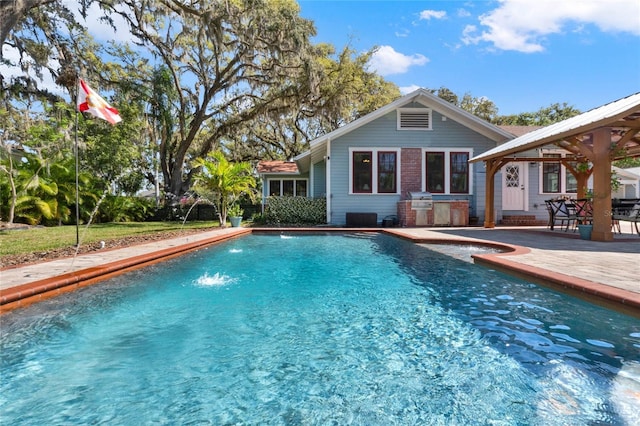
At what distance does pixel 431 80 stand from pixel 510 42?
10175 mm

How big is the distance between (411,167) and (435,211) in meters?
2.00

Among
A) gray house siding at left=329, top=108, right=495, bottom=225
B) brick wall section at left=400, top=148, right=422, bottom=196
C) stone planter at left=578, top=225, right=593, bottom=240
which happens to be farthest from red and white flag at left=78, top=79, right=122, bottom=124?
stone planter at left=578, top=225, right=593, bottom=240

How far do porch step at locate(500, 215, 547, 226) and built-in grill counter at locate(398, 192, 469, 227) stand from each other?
206 centimetres

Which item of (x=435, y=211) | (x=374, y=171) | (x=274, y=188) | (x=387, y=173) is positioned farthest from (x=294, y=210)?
(x=435, y=211)

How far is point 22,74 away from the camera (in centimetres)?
1390

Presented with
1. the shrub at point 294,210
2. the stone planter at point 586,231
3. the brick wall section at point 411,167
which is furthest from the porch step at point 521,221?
the shrub at point 294,210

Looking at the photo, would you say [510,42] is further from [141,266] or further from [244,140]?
[141,266]

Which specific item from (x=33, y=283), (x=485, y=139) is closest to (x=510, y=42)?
(x=485, y=139)

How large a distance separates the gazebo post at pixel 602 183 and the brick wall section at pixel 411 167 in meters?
6.38

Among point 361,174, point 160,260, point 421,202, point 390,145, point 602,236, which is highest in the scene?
point 390,145

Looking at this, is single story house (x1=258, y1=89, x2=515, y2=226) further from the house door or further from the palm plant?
the palm plant

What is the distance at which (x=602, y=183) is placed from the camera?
23.7ft

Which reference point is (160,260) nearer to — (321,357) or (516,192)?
(321,357)

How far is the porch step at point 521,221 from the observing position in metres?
13.3
